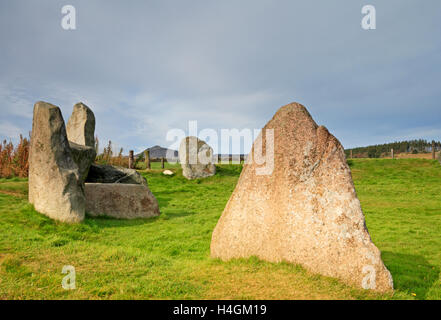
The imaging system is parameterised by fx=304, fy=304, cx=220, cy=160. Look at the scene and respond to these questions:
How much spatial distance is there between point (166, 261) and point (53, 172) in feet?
17.3

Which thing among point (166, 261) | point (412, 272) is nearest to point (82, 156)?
point (166, 261)

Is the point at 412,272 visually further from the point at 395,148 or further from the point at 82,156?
the point at 395,148

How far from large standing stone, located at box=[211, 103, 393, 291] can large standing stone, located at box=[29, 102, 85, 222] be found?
5356 millimetres

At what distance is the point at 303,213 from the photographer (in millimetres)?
4984

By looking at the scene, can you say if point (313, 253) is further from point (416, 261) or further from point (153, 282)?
point (416, 261)

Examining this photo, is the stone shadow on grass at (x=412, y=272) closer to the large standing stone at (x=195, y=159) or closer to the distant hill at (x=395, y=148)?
the large standing stone at (x=195, y=159)

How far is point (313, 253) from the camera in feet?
15.6

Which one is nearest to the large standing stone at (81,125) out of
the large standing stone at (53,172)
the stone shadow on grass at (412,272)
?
the large standing stone at (53,172)

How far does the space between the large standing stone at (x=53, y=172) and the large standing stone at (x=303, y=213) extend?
5.36 m

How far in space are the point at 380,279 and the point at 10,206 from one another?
36.2 feet

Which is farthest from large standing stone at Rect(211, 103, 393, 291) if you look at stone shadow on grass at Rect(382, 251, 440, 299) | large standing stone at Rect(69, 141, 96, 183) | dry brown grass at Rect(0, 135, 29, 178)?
dry brown grass at Rect(0, 135, 29, 178)

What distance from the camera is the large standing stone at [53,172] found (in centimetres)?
886

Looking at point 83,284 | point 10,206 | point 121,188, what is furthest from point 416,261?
point 10,206

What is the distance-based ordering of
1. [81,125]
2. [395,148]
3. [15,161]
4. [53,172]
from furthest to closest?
1. [395,148]
2. [15,161]
3. [81,125]
4. [53,172]
